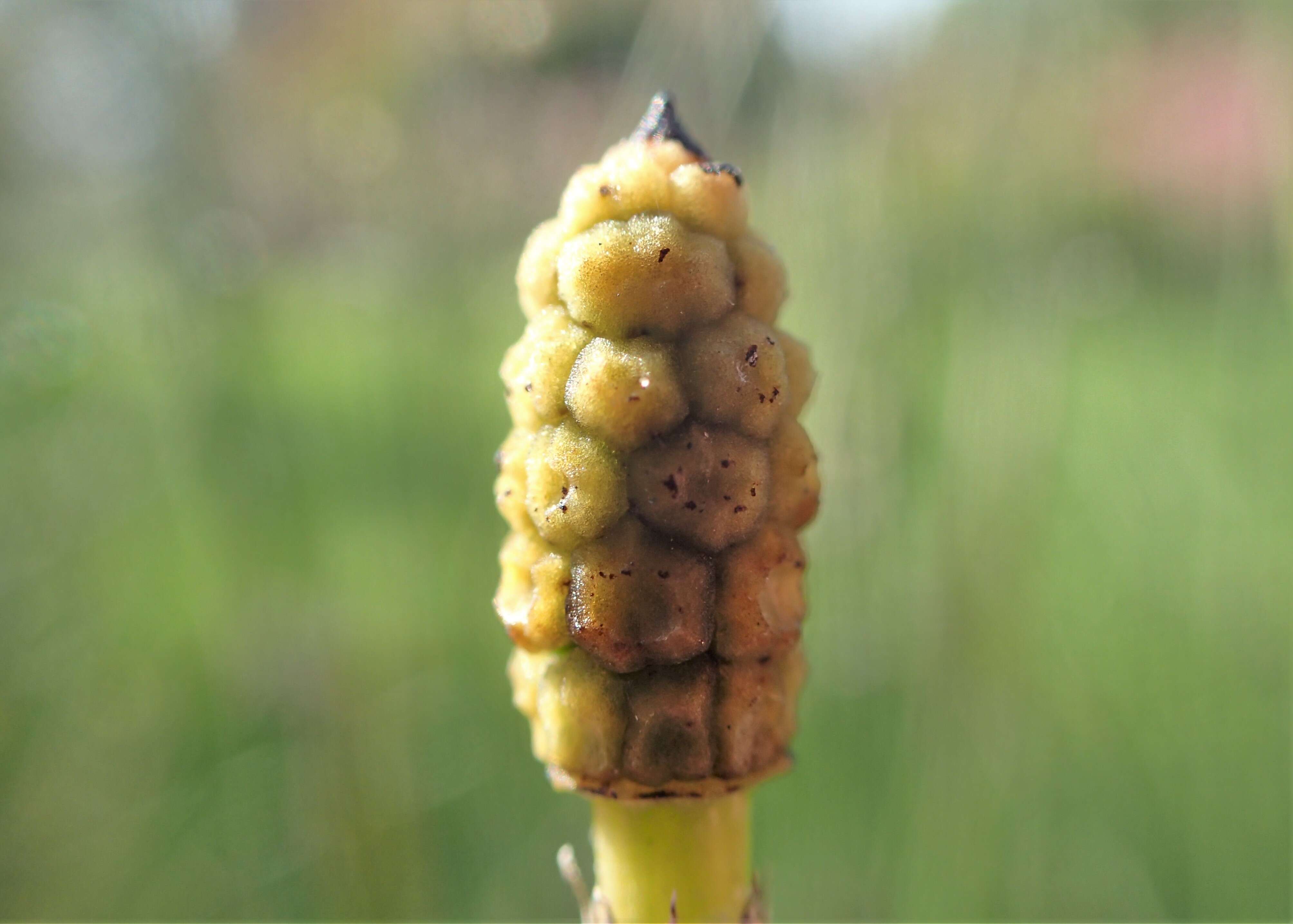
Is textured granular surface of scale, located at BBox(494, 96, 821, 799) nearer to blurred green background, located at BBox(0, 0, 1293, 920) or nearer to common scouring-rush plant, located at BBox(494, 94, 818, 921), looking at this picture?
common scouring-rush plant, located at BBox(494, 94, 818, 921)

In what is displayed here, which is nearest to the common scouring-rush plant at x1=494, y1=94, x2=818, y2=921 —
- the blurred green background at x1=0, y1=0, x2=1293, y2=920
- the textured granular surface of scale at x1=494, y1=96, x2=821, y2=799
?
the textured granular surface of scale at x1=494, y1=96, x2=821, y2=799

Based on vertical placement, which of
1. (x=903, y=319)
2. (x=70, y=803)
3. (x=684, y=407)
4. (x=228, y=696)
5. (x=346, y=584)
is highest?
(x=903, y=319)

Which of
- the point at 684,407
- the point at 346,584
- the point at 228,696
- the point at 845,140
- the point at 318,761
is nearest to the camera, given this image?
the point at 684,407

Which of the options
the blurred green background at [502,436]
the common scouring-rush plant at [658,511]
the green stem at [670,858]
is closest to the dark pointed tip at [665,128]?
the common scouring-rush plant at [658,511]

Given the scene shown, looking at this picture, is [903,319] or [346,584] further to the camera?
[346,584]

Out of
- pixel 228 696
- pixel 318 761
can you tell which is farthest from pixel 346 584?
pixel 318 761

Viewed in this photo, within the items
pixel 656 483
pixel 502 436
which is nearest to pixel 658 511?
pixel 656 483

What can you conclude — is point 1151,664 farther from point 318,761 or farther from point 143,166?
point 143,166

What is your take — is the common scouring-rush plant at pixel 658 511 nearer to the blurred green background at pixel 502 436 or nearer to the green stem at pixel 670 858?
the green stem at pixel 670 858
